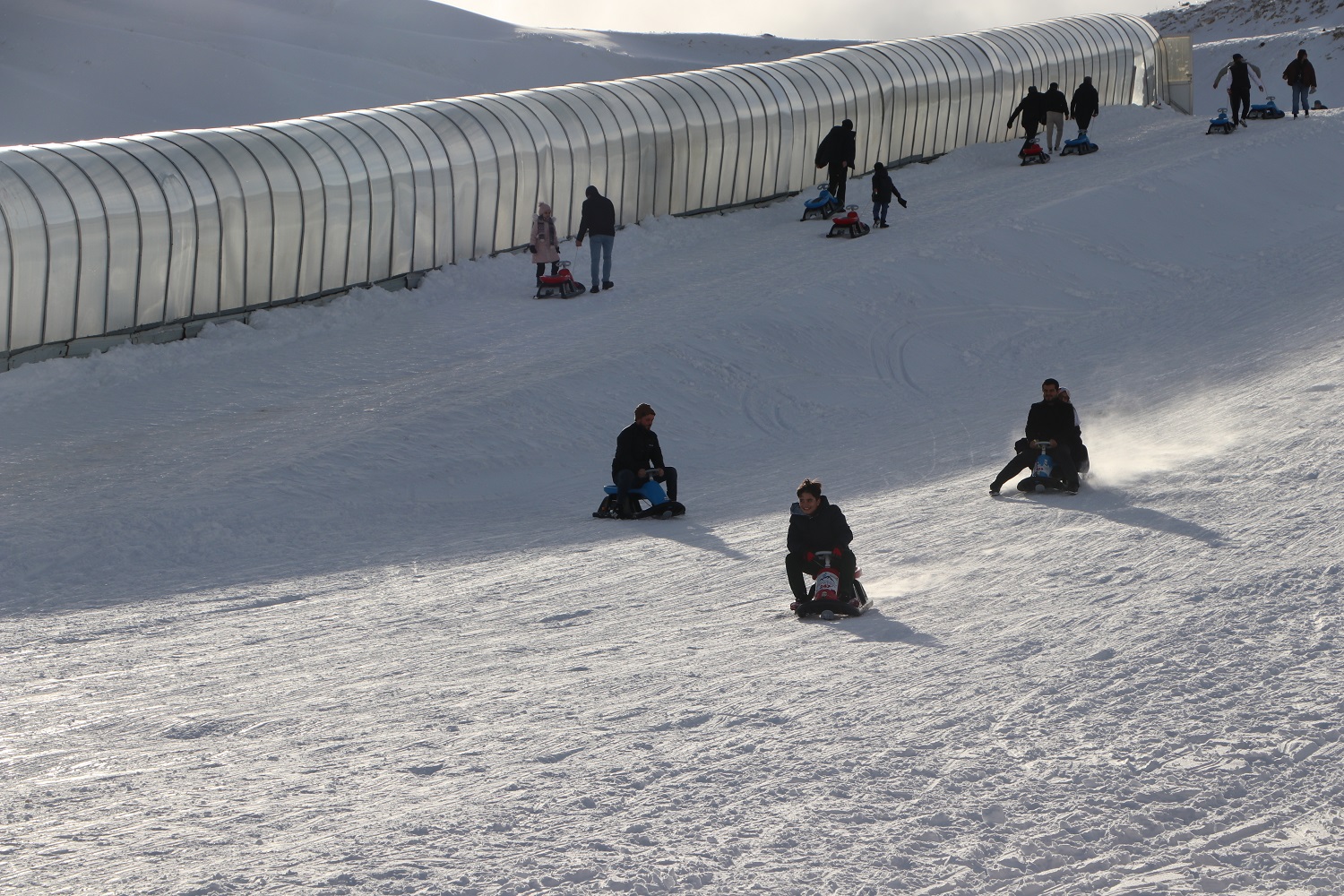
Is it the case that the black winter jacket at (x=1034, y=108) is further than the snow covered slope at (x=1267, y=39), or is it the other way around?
the snow covered slope at (x=1267, y=39)

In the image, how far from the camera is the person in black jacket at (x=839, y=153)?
1003 inches

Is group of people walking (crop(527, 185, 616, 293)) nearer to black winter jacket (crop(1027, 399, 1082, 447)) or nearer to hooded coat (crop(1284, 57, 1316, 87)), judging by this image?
black winter jacket (crop(1027, 399, 1082, 447))

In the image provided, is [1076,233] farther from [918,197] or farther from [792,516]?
[792,516]

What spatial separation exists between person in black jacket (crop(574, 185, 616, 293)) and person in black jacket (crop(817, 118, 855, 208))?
598cm

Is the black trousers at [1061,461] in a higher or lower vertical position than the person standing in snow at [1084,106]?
lower

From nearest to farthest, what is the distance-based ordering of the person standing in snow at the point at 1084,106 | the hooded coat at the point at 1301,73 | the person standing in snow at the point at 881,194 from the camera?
the person standing in snow at the point at 881,194, the person standing in snow at the point at 1084,106, the hooded coat at the point at 1301,73

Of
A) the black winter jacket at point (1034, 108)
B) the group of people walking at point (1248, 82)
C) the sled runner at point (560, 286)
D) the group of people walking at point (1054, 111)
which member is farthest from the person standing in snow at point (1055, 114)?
the sled runner at point (560, 286)

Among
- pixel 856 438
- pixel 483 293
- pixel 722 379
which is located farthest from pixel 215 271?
pixel 856 438

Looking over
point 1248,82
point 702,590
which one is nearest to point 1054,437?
point 702,590

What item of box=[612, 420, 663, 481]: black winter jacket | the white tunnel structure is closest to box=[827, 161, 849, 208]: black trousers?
the white tunnel structure

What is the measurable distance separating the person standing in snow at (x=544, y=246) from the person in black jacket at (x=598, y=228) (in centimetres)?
48

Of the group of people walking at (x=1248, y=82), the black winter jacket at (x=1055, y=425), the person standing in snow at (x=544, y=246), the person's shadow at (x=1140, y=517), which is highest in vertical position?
the group of people walking at (x=1248, y=82)

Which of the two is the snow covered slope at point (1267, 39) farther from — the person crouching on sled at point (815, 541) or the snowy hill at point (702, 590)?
the person crouching on sled at point (815, 541)

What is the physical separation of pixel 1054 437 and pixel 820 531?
153 inches
